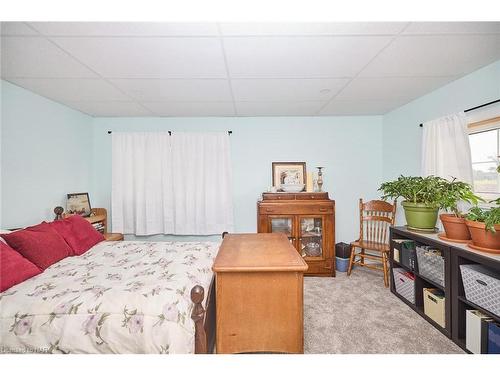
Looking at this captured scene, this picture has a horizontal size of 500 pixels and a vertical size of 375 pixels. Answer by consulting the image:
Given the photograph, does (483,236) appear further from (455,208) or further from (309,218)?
(309,218)

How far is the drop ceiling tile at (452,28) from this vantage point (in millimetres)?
1413

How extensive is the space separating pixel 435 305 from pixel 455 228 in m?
0.70

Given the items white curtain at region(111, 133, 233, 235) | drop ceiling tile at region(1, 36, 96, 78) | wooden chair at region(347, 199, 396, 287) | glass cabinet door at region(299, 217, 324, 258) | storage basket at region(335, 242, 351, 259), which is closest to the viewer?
drop ceiling tile at region(1, 36, 96, 78)

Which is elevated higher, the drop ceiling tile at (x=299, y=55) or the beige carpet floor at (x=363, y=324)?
the drop ceiling tile at (x=299, y=55)

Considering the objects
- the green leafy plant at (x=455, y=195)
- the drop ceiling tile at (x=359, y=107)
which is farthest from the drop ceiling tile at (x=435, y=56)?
the green leafy plant at (x=455, y=195)

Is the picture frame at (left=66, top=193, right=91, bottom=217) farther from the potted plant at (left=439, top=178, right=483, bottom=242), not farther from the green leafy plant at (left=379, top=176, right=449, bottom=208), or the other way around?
the potted plant at (left=439, top=178, right=483, bottom=242)

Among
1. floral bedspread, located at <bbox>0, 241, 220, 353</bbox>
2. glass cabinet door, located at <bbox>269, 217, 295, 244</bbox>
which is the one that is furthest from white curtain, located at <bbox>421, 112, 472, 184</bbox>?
floral bedspread, located at <bbox>0, 241, 220, 353</bbox>

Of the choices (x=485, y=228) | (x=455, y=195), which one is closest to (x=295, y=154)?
(x=455, y=195)

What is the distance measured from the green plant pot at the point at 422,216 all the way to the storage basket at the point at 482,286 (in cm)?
55

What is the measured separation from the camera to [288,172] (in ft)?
11.6

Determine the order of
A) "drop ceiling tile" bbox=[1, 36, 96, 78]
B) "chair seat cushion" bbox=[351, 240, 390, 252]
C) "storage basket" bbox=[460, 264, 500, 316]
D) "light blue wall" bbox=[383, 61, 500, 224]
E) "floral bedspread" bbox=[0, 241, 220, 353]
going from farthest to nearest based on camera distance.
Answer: "chair seat cushion" bbox=[351, 240, 390, 252] < "light blue wall" bbox=[383, 61, 500, 224] < "drop ceiling tile" bbox=[1, 36, 96, 78] < "storage basket" bbox=[460, 264, 500, 316] < "floral bedspread" bbox=[0, 241, 220, 353]

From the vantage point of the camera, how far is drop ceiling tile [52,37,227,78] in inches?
61.4

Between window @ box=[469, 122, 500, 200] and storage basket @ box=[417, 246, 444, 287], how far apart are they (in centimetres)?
78

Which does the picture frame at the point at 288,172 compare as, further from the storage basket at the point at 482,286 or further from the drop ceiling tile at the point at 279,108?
the storage basket at the point at 482,286
